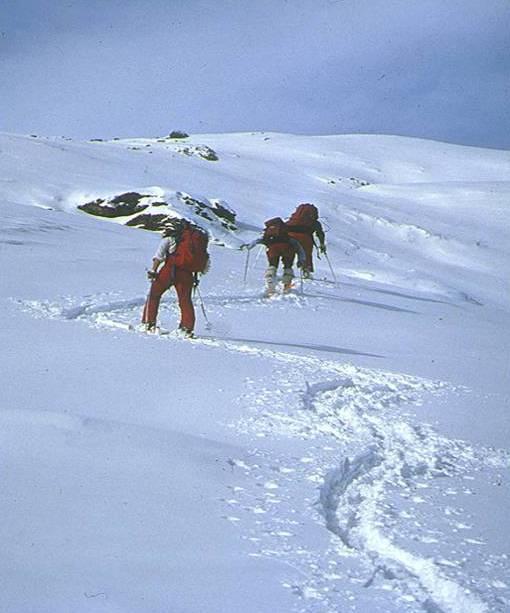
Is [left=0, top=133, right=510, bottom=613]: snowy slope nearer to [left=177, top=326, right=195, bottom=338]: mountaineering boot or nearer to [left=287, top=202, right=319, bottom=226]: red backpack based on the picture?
[left=177, top=326, right=195, bottom=338]: mountaineering boot

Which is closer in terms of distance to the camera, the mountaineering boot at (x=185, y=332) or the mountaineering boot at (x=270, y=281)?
the mountaineering boot at (x=185, y=332)

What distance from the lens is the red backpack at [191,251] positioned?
919 centimetres

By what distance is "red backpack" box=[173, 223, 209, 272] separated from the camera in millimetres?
9188

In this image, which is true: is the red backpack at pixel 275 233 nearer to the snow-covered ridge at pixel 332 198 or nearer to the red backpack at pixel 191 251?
the red backpack at pixel 191 251

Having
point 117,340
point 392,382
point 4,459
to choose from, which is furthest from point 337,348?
point 4,459

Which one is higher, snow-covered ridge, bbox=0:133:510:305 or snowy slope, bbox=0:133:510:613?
snow-covered ridge, bbox=0:133:510:305

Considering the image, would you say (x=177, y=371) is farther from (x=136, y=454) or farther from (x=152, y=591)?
(x=152, y=591)

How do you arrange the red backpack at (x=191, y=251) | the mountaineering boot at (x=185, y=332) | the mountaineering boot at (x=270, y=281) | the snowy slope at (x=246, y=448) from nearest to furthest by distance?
the snowy slope at (x=246, y=448)
the mountaineering boot at (x=185, y=332)
the red backpack at (x=191, y=251)
the mountaineering boot at (x=270, y=281)

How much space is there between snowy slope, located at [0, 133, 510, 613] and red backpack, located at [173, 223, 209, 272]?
34.4 inches

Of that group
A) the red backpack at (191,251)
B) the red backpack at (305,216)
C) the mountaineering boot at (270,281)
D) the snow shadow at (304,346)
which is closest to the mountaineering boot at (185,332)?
the snow shadow at (304,346)

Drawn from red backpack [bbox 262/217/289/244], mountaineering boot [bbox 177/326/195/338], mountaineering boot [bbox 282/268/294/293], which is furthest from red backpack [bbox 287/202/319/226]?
mountaineering boot [bbox 177/326/195/338]

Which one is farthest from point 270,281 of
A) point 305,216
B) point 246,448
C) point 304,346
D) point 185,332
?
point 246,448

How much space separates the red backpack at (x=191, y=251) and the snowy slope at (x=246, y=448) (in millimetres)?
875

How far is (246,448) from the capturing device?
475 centimetres
